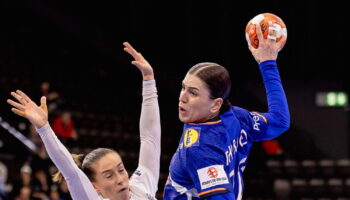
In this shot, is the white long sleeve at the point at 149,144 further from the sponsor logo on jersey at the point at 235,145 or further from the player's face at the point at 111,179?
the sponsor logo on jersey at the point at 235,145

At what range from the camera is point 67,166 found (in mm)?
2951

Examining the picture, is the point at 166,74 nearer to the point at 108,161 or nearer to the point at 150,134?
the point at 150,134

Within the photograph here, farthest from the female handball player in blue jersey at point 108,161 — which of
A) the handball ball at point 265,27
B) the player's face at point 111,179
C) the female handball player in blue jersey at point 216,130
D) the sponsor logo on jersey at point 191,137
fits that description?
the handball ball at point 265,27

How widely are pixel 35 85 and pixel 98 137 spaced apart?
62.4 inches

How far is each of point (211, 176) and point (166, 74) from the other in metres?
8.73

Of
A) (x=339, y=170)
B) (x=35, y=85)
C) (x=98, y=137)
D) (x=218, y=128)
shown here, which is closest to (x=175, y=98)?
(x=98, y=137)

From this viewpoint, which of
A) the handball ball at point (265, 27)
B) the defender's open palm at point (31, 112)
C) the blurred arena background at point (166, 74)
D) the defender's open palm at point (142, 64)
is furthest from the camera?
the blurred arena background at point (166, 74)

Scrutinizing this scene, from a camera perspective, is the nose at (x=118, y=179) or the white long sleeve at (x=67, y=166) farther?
the nose at (x=118, y=179)

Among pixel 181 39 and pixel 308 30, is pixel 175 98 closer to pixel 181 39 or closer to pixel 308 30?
pixel 181 39

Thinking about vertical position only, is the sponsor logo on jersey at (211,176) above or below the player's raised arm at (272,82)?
below

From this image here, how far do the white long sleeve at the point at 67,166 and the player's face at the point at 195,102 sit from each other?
59cm

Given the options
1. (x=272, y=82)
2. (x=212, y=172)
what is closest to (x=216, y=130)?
(x=212, y=172)

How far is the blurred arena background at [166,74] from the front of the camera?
11453 mm

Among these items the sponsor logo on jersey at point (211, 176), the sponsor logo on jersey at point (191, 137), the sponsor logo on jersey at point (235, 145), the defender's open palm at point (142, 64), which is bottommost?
the sponsor logo on jersey at point (211, 176)
